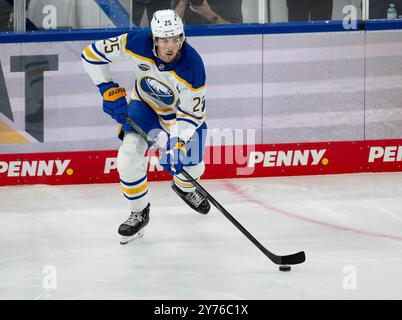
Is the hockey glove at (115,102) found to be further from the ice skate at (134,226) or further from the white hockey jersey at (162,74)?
the ice skate at (134,226)

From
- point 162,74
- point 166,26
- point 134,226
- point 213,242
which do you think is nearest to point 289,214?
point 213,242

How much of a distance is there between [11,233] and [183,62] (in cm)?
118

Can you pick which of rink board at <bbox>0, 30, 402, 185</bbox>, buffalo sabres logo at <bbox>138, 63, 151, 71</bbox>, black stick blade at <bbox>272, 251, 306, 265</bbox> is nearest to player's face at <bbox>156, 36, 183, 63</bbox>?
buffalo sabres logo at <bbox>138, 63, 151, 71</bbox>

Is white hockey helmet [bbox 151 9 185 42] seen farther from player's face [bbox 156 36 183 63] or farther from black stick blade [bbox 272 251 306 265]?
black stick blade [bbox 272 251 306 265]

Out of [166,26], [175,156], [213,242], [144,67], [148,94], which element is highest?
[166,26]

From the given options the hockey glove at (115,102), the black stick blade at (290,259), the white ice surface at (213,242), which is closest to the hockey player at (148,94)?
the hockey glove at (115,102)

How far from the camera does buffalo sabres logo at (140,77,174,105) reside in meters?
4.41

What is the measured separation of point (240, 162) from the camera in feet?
19.4

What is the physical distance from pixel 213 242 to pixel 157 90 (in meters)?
0.78

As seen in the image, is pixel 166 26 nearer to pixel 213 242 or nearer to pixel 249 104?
pixel 213 242

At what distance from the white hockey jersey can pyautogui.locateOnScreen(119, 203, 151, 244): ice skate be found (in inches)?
16.6

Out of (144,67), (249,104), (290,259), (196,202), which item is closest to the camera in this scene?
(290,259)

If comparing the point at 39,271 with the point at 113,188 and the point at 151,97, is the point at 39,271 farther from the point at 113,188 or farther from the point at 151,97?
the point at 113,188

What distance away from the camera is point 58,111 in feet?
18.8
